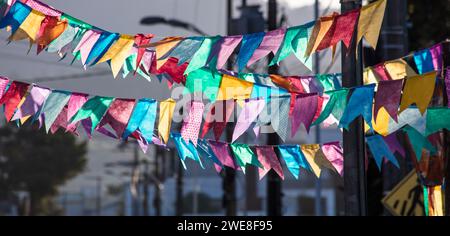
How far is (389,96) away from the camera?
37.3ft

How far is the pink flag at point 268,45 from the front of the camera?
11.6m

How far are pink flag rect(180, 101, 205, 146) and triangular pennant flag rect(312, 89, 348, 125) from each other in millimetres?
1178

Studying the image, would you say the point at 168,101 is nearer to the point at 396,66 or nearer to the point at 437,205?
the point at 396,66

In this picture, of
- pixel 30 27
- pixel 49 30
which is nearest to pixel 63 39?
pixel 49 30

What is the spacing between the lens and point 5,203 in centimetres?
10762

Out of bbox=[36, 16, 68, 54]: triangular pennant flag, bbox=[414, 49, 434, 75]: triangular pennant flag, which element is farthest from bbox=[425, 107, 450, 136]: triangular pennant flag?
bbox=[36, 16, 68, 54]: triangular pennant flag

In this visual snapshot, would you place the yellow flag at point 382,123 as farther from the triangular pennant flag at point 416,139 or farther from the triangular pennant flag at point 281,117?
the triangular pennant flag at point 416,139

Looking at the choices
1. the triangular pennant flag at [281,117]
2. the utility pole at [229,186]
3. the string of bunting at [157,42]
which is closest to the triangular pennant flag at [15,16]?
the string of bunting at [157,42]

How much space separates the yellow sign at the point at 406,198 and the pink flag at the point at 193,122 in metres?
6.10

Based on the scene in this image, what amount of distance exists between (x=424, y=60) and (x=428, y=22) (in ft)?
48.4

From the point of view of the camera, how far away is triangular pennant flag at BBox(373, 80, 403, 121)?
11336 millimetres

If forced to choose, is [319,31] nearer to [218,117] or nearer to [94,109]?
[218,117]
